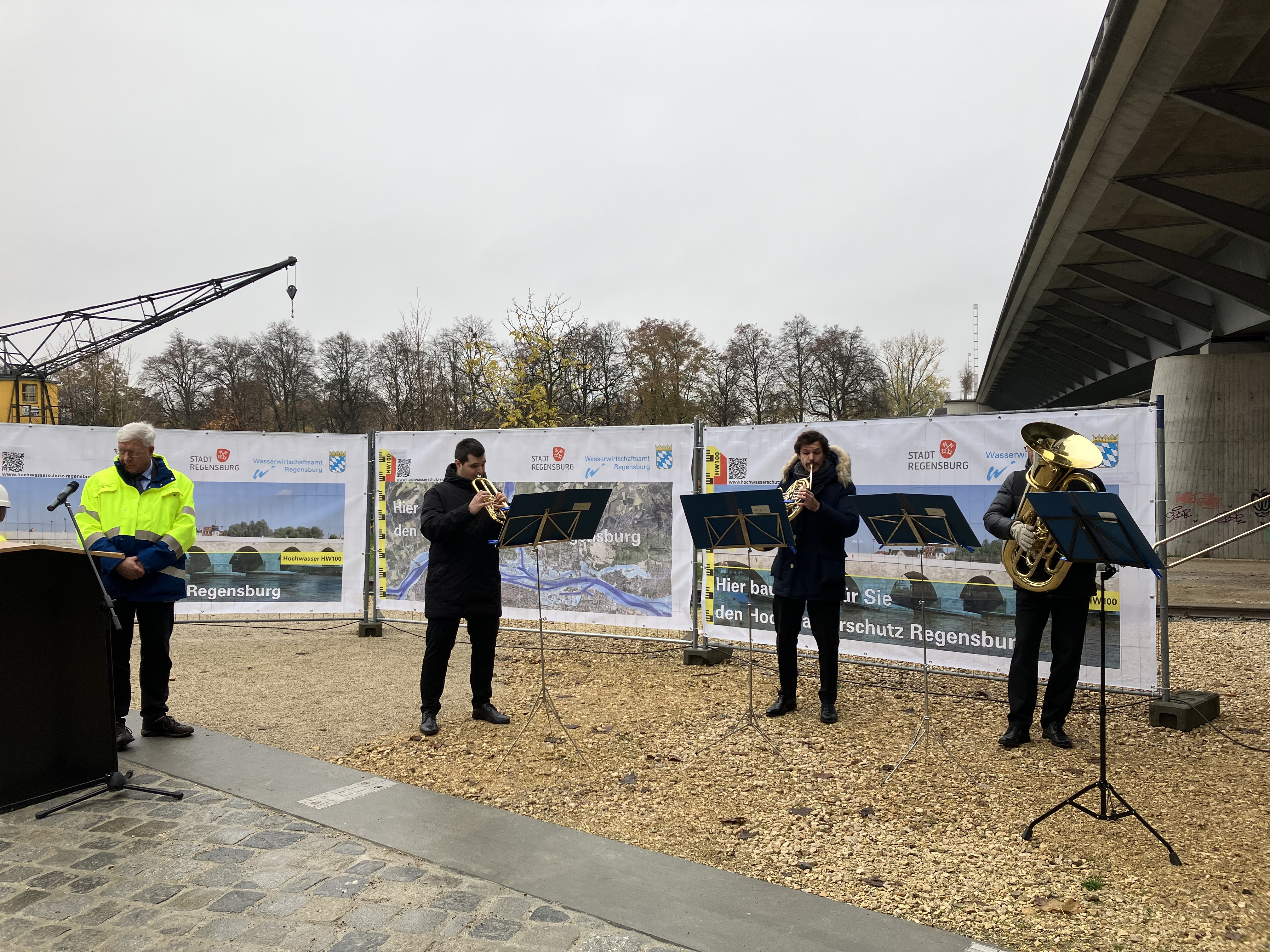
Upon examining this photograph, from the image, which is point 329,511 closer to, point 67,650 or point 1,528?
point 1,528

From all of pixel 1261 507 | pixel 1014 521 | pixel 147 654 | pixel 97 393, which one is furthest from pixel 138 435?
pixel 97 393

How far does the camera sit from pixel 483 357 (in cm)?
2480

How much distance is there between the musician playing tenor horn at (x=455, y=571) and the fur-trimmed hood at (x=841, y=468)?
84.7 inches

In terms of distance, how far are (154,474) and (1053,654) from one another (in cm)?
587

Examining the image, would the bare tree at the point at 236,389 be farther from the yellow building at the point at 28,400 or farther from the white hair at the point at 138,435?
the white hair at the point at 138,435

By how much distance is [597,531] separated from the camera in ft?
26.7

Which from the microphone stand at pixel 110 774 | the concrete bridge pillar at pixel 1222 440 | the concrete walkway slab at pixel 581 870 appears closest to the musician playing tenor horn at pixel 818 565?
the concrete walkway slab at pixel 581 870

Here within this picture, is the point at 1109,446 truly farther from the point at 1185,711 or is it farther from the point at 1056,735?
the point at 1056,735

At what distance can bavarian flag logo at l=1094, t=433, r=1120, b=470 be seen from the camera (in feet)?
20.4

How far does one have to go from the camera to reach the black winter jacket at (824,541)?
5930 mm

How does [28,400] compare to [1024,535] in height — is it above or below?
above

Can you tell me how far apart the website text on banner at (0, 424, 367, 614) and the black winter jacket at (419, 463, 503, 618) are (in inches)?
172

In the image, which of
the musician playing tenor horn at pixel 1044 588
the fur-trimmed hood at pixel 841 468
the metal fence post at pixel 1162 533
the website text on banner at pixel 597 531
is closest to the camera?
the musician playing tenor horn at pixel 1044 588

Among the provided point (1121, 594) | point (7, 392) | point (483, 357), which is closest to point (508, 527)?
point (1121, 594)
